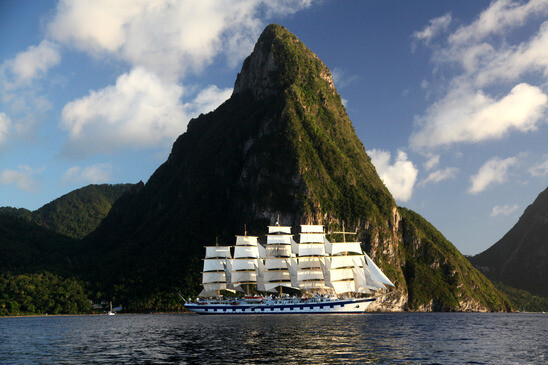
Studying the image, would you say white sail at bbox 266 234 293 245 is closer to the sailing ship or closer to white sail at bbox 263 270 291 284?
the sailing ship

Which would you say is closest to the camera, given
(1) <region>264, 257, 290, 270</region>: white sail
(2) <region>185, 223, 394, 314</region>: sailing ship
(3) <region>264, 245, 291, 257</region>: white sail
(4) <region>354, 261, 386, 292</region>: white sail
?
(2) <region>185, 223, 394, 314</region>: sailing ship

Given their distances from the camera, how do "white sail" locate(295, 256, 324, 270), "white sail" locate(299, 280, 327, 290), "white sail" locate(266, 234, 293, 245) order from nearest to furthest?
"white sail" locate(299, 280, 327, 290), "white sail" locate(295, 256, 324, 270), "white sail" locate(266, 234, 293, 245)

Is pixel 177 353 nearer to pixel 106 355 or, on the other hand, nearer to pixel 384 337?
pixel 106 355

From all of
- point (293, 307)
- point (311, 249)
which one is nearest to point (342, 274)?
point (311, 249)

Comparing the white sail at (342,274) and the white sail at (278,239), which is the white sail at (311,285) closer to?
the white sail at (342,274)

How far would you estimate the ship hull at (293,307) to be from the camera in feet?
576

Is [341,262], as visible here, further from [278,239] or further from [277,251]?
[278,239]

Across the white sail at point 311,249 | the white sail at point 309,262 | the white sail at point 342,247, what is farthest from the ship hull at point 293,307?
the white sail at point 311,249

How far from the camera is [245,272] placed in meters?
200

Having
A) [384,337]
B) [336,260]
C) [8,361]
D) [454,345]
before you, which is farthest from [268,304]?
[8,361]

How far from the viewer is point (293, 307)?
177125 millimetres

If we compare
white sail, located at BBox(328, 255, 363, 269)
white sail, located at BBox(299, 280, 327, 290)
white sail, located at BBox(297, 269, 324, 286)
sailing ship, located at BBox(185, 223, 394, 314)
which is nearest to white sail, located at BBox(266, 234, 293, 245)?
sailing ship, located at BBox(185, 223, 394, 314)

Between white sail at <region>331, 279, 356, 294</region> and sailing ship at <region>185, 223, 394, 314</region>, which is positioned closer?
sailing ship at <region>185, 223, 394, 314</region>

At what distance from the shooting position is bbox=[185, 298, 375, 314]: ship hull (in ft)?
576
